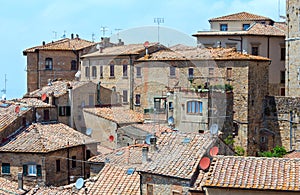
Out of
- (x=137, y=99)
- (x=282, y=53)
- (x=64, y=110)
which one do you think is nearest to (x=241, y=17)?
(x=282, y=53)

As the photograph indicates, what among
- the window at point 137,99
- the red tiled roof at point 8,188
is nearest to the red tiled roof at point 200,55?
the window at point 137,99

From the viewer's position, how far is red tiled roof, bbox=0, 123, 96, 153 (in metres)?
30.5

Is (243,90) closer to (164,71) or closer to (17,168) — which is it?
(164,71)

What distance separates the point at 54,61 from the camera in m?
47.9

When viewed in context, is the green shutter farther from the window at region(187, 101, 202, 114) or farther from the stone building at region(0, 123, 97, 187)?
the window at region(187, 101, 202, 114)

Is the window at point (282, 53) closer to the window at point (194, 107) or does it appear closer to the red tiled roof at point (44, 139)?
the window at point (194, 107)

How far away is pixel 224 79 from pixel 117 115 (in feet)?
21.8

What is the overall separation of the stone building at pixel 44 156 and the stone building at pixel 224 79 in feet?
19.3

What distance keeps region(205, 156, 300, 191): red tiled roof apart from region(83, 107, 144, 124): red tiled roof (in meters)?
15.8

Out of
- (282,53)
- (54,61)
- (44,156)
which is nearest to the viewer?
(44,156)

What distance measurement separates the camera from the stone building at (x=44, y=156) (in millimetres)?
30203

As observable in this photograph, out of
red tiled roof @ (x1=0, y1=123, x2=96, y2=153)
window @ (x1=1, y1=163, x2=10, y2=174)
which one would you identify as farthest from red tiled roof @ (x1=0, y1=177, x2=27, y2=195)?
red tiled roof @ (x1=0, y1=123, x2=96, y2=153)

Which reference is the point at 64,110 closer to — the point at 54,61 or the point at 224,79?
the point at 224,79

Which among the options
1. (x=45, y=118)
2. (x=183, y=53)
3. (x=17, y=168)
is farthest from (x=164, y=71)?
(x=17, y=168)
